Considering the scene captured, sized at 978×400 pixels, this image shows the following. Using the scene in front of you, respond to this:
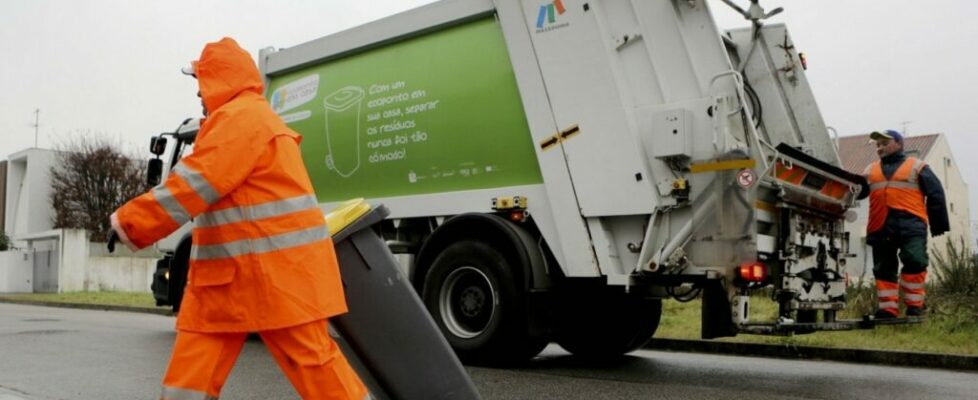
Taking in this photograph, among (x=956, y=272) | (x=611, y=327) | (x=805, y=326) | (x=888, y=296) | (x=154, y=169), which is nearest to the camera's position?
(x=805, y=326)

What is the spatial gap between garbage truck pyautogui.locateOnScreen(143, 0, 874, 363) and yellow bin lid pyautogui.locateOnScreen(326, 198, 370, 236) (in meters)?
2.90

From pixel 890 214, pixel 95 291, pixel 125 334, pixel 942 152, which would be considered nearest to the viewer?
pixel 890 214

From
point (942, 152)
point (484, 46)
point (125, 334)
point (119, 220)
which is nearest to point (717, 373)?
point (484, 46)

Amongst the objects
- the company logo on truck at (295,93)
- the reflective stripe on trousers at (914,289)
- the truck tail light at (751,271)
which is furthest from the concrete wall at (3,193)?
the truck tail light at (751,271)

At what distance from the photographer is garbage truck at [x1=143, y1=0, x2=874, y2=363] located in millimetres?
5871

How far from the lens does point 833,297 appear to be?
21.3 ft

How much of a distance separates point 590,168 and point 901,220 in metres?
2.64

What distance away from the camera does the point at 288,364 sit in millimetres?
3170

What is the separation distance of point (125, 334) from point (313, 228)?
7.82 meters

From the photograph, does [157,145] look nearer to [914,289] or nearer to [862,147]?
[914,289]

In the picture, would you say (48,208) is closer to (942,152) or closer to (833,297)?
(942,152)

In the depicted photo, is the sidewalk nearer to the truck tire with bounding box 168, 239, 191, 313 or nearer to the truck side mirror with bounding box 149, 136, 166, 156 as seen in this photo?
the truck tire with bounding box 168, 239, 191, 313

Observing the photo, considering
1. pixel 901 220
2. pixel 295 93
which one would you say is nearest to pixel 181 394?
pixel 295 93

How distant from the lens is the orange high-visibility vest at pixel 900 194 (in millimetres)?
7203
